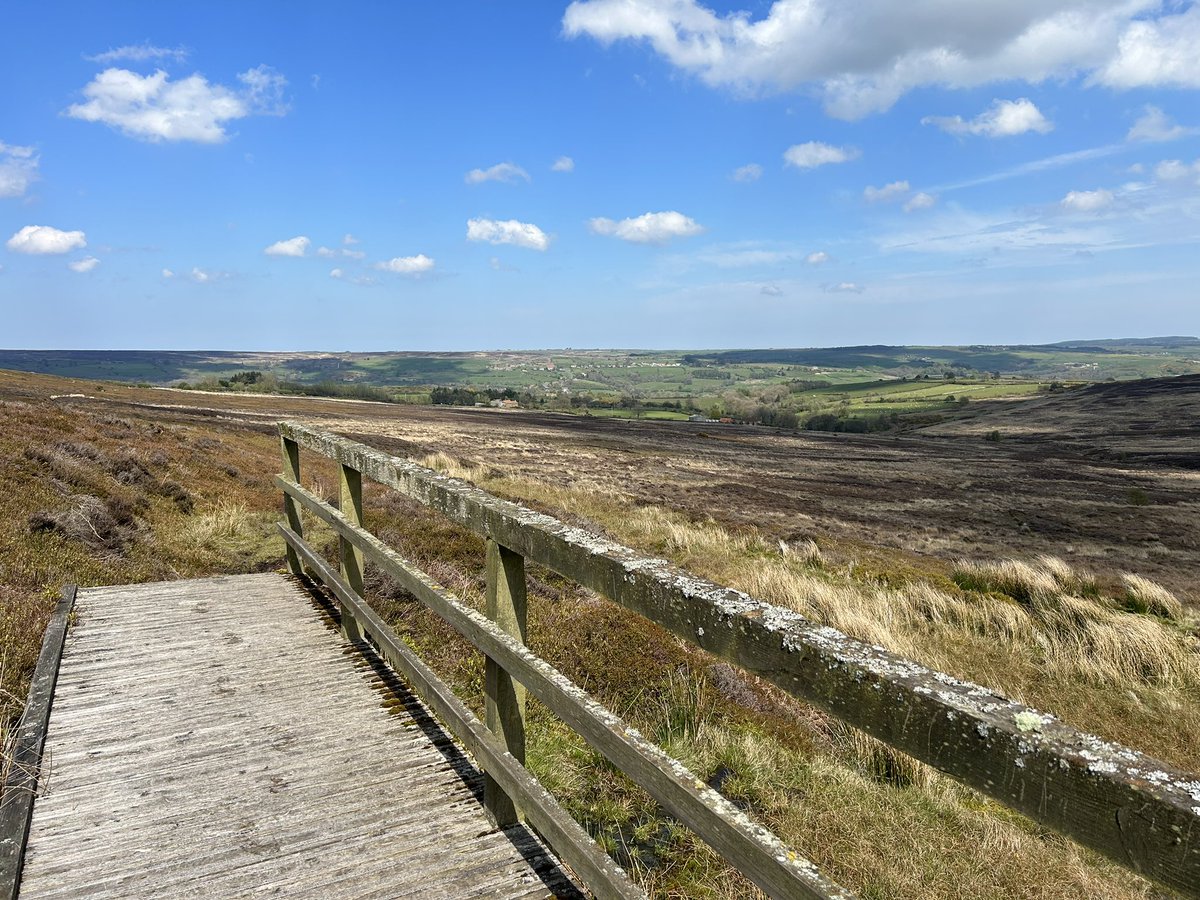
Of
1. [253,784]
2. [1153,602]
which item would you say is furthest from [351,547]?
[1153,602]

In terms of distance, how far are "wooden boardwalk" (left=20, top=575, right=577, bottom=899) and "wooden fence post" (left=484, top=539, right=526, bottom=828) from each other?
5.3 inches

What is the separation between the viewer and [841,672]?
1546mm

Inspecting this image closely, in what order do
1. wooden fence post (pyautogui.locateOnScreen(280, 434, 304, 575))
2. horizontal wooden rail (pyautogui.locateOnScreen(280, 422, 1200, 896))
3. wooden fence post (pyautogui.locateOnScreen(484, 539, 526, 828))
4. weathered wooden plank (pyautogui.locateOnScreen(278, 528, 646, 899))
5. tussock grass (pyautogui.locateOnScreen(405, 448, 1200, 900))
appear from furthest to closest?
wooden fence post (pyautogui.locateOnScreen(280, 434, 304, 575)) < tussock grass (pyautogui.locateOnScreen(405, 448, 1200, 900)) < wooden fence post (pyautogui.locateOnScreen(484, 539, 526, 828)) < weathered wooden plank (pyautogui.locateOnScreen(278, 528, 646, 899)) < horizontal wooden rail (pyautogui.locateOnScreen(280, 422, 1200, 896))

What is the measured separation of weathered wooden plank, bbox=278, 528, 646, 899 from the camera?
229cm

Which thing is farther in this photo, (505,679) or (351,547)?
(351,547)

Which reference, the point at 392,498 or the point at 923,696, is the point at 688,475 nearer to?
the point at 392,498

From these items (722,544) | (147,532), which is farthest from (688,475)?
(147,532)

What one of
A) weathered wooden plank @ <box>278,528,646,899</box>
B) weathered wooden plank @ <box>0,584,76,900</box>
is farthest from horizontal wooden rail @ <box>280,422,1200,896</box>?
weathered wooden plank @ <box>0,584,76,900</box>

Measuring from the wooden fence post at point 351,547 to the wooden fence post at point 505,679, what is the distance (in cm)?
220

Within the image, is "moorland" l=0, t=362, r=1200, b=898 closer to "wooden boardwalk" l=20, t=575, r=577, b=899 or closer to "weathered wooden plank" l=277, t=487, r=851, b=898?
"wooden boardwalk" l=20, t=575, r=577, b=899

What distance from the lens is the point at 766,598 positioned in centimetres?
1093

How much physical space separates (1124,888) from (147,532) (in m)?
11.5

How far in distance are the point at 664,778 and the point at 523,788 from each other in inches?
35.9

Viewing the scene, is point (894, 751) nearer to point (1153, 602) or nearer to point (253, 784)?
point (253, 784)
